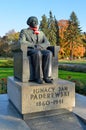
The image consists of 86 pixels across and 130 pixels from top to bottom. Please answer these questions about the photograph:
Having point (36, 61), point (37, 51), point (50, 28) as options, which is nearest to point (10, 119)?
point (36, 61)

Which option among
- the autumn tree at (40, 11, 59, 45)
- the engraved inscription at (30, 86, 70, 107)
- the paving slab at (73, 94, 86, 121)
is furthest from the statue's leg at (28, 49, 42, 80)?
the autumn tree at (40, 11, 59, 45)

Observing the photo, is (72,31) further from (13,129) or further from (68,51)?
(13,129)

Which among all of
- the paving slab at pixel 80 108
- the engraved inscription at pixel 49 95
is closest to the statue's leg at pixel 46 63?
the engraved inscription at pixel 49 95

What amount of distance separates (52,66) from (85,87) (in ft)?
14.0

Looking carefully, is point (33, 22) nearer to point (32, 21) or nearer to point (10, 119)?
point (32, 21)

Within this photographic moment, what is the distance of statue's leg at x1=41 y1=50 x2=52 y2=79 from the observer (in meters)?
5.97

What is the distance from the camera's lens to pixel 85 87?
1023 cm

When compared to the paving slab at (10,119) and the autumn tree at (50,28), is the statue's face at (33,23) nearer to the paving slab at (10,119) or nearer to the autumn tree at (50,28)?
the paving slab at (10,119)

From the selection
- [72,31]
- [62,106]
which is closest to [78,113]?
[62,106]

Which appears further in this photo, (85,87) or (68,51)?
(68,51)

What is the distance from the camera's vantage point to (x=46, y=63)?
6.00 metres

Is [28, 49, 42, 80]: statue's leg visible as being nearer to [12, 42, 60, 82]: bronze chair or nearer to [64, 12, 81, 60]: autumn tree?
[12, 42, 60, 82]: bronze chair

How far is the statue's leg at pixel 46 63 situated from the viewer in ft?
19.6

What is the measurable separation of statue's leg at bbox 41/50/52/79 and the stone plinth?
1.14ft
